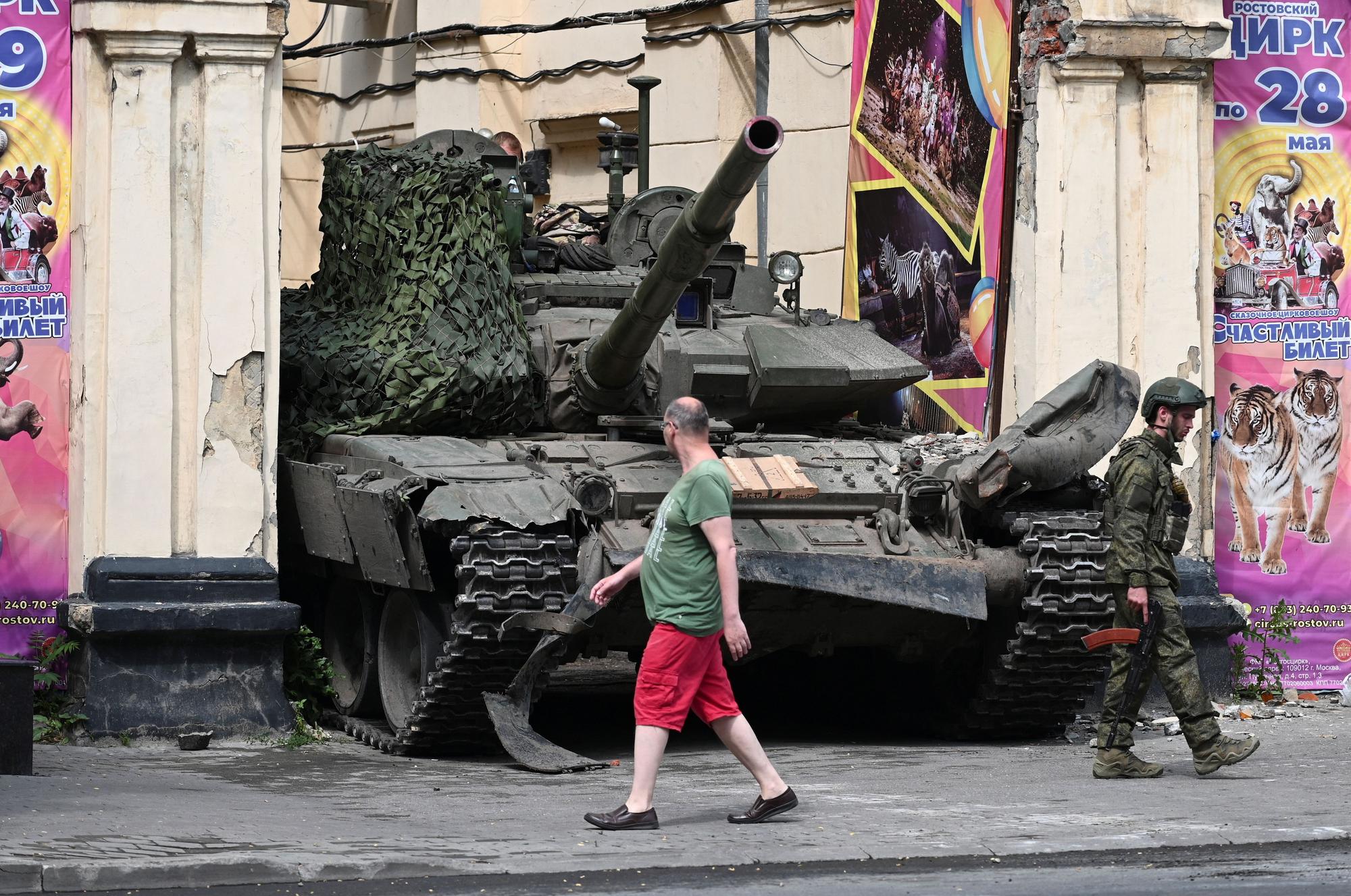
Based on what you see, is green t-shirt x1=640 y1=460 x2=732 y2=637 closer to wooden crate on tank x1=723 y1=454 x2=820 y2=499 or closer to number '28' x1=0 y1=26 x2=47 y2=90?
wooden crate on tank x1=723 y1=454 x2=820 y2=499

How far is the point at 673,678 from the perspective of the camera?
7.73 m

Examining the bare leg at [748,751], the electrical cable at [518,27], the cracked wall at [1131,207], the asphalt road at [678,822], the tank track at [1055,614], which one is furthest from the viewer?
the electrical cable at [518,27]

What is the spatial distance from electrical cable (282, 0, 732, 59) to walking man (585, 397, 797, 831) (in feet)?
38.2

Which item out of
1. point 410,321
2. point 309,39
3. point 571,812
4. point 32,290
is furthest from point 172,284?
point 309,39

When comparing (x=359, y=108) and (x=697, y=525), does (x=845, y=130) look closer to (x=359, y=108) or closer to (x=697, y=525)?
(x=359, y=108)

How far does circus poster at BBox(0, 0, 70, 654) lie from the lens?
11422mm

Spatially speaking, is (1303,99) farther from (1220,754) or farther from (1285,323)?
(1220,754)

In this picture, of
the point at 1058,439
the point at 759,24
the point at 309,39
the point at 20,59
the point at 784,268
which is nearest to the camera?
the point at 1058,439

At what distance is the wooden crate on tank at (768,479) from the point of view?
33.5 ft

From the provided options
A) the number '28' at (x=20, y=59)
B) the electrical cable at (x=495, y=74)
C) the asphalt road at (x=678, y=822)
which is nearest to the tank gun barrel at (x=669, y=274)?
the asphalt road at (x=678, y=822)

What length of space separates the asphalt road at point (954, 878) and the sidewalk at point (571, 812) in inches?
3.9

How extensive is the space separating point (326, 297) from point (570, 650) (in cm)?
354

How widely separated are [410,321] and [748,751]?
4.77 metres

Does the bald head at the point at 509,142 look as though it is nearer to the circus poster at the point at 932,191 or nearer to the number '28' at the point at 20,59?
the circus poster at the point at 932,191
